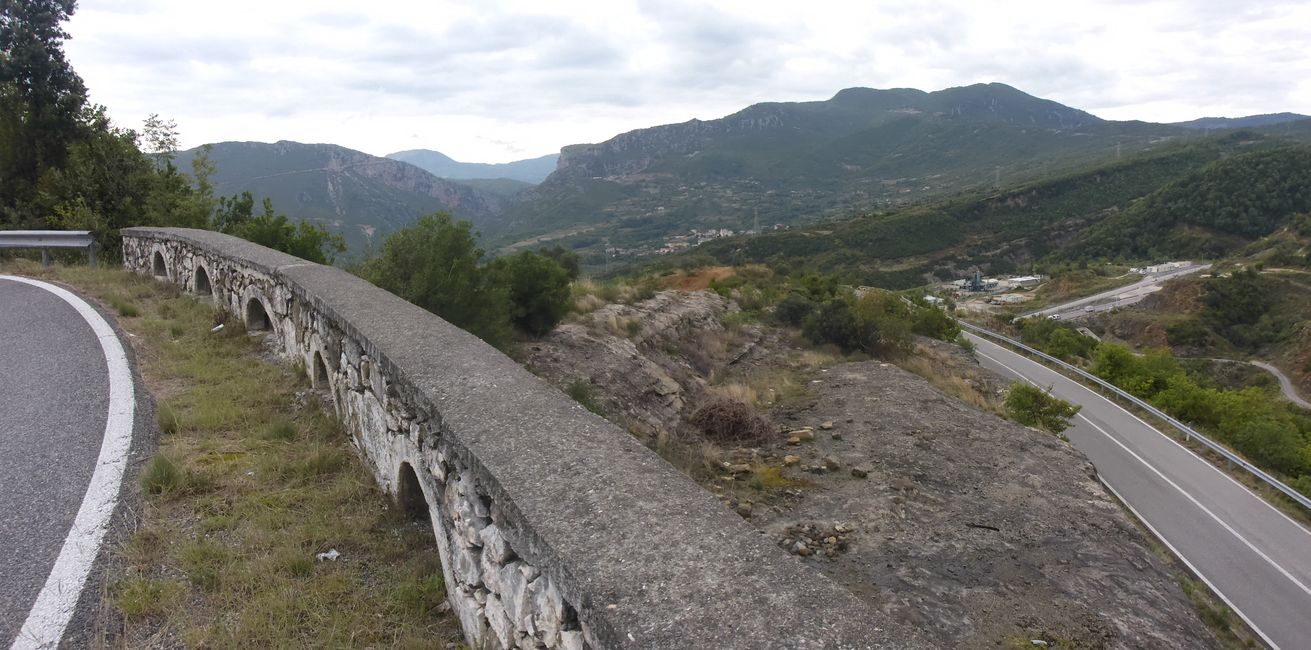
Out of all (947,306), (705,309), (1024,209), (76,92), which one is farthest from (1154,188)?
(76,92)

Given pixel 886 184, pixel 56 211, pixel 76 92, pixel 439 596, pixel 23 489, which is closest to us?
pixel 439 596

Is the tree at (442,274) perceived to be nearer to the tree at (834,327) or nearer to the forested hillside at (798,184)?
the tree at (834,327)

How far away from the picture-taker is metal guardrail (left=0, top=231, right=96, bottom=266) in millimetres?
11320

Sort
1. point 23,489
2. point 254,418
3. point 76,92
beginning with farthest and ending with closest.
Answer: point 76,92, point 254,418, point 23,489

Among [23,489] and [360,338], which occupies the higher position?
[360,338]

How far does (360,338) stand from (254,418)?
1.72 m

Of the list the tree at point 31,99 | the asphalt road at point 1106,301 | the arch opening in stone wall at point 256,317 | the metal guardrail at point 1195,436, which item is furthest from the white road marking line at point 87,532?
the asphalt road at point 1106,301

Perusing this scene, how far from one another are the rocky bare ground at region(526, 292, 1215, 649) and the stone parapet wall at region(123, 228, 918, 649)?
3.62 metres

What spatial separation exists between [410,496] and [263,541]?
76cm

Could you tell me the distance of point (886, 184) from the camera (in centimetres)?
17062

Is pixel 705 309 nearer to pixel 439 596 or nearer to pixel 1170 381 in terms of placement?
pixel 439 596

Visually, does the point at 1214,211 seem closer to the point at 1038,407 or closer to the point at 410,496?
the point at 1038,407

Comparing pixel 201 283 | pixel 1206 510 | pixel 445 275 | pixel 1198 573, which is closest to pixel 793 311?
pixel 1206 510

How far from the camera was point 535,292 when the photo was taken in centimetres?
1221
